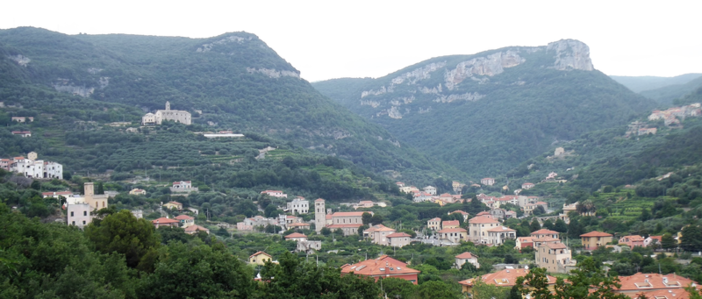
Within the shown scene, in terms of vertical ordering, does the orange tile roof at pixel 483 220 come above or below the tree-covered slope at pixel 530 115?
below

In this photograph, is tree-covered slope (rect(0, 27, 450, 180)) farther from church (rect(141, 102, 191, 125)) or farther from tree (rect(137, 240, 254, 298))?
tree (rect(137, 240, 254, 298))

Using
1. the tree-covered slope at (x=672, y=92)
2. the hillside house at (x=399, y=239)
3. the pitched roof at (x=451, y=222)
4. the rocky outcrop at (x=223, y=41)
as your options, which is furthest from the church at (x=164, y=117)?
the tree-covered slope at (x=672, y=92)

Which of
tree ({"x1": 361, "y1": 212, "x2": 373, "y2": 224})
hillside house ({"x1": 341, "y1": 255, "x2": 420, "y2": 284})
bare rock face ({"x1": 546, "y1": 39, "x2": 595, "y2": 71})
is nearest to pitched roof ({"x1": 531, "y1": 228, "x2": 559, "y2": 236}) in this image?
tree ({"x1": 361, "y1": 212, "x2": 373, "y2": 224})

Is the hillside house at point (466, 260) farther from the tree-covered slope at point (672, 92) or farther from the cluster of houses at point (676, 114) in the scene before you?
the tree-covered slope at point (672, 92)

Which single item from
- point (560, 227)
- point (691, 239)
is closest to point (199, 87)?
point (560, 227)

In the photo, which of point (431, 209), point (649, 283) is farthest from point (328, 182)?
point (649, 283)

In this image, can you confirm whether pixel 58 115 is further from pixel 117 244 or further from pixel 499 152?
pixel 499 152
